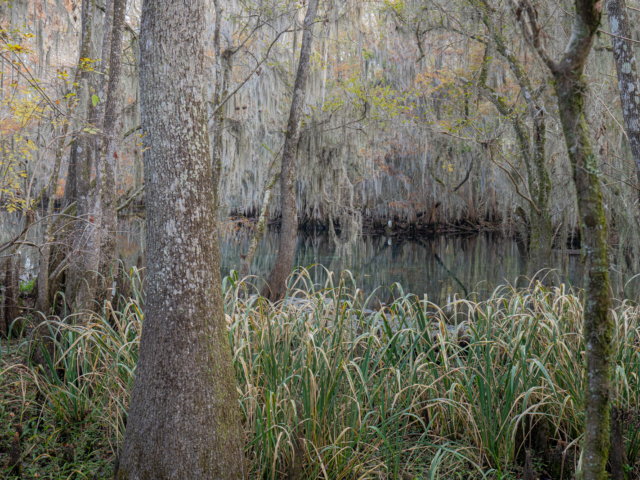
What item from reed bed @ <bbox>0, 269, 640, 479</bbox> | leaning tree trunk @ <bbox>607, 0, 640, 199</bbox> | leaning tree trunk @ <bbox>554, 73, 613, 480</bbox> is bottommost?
reed bed @ <bbox>0, 269, 640, 479</bbox>

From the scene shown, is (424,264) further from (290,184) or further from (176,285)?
(176,285)

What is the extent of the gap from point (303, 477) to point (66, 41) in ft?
28.7

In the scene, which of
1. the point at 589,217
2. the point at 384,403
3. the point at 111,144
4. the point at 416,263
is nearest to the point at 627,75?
the point at 589,217

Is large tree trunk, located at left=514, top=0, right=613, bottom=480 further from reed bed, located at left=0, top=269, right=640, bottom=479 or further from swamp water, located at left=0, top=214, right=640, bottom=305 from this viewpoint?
swamp water, located at left=0, top=214, right=640, bottom=305

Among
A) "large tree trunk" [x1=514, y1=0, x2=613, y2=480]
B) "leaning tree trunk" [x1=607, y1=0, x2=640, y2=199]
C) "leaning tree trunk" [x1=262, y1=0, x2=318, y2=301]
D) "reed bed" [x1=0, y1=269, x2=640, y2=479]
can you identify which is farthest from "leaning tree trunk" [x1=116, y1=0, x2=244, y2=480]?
"leaning tree trunk" [x1=262, y1=0, x2=318, y2=301]

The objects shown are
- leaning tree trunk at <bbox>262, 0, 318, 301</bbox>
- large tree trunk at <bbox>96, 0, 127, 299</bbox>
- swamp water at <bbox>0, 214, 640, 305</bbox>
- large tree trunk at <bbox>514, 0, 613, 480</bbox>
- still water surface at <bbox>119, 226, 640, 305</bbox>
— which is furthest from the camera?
still water surface at <bbox>119, 226, 640, 305</bbox>

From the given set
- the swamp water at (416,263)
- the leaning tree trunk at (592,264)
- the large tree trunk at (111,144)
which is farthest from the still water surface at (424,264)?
the leaning tree trunk at (592,264)

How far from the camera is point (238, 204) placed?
20.8m

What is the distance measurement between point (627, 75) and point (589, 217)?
2.12m

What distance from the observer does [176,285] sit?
6.61 feet

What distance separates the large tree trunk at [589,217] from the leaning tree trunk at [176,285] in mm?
1404

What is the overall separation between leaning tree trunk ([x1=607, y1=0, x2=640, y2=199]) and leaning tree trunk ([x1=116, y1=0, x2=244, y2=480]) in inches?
104

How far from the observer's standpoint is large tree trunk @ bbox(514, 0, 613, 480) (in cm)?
155

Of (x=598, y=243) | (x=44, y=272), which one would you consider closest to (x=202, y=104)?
(x=598, y=243)
